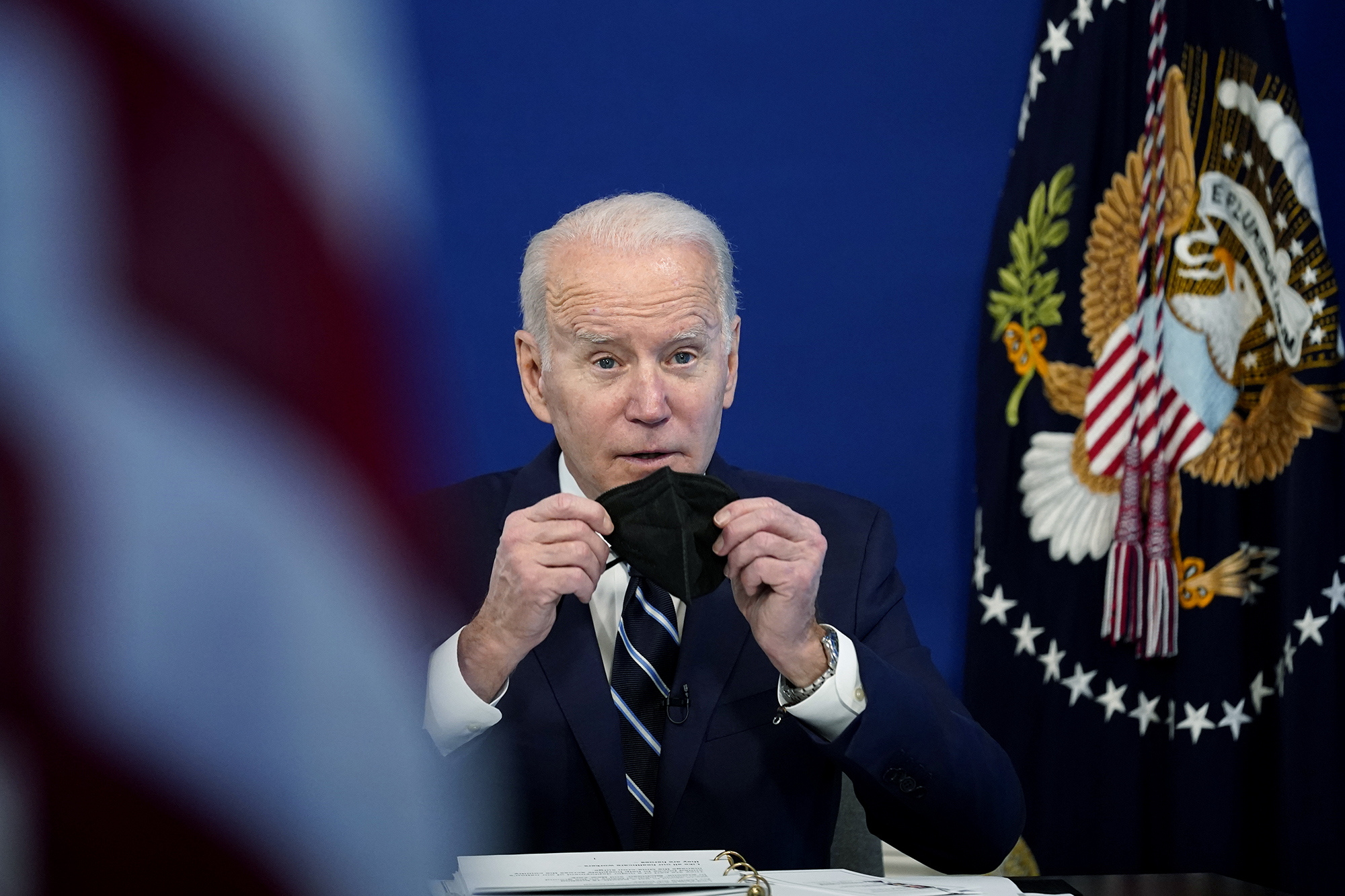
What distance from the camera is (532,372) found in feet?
7.52

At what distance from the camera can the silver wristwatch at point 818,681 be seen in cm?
180

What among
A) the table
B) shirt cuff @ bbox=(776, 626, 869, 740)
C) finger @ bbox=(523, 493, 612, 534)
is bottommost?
the table

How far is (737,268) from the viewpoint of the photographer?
10.4ft

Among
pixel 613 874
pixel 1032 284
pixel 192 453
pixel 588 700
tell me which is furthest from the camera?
pixel 1032 284

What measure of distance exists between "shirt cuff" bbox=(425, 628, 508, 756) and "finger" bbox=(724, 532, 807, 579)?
41cm

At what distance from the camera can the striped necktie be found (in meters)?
1.94

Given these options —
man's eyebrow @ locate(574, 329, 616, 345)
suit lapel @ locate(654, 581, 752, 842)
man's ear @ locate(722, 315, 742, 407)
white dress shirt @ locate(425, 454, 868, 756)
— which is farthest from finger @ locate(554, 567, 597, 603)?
man's ear @ locate(722, 315, 742, 407)

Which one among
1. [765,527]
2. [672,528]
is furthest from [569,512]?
[765,527]

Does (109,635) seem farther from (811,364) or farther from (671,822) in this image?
(811,364)

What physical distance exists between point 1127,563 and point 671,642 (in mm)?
1321

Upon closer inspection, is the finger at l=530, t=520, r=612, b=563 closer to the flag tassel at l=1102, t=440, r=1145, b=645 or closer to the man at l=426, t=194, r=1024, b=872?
the man at l=426, t=194, r=1024, b=872

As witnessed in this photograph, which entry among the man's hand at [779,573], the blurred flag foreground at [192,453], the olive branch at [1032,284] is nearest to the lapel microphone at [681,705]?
the man's hand at [779,573]

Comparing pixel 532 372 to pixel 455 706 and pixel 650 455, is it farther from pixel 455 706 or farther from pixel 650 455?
pixel 455 706

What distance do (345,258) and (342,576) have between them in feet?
0.31
